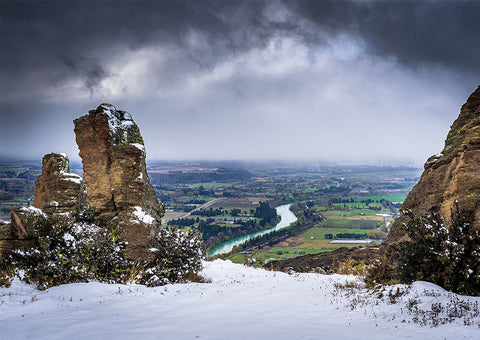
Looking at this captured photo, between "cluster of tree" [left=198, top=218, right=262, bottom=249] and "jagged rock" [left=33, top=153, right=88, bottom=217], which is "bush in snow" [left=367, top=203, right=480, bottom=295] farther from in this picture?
"cluster of tree" [left=198, top=218, right=262, bottom=249]

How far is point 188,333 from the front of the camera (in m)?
5.02

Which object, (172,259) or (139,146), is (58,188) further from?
(172,259)

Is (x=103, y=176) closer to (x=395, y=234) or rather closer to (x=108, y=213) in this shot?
(x=108, y=213)

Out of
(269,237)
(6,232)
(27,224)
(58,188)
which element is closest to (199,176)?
(269,237)

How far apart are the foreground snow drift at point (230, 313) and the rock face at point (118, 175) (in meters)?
2.92

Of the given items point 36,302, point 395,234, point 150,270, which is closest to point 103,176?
point 150,270

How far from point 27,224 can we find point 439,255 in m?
13.8

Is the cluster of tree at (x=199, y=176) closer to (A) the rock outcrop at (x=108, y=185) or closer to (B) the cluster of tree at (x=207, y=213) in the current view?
(B) the cluster of tree at (x=207, y=213)

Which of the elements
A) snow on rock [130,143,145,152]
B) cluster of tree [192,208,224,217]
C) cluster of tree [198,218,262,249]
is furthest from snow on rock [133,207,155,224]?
cluster of tree [192,208,224,217]

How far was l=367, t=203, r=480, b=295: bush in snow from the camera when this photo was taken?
22.8 feet

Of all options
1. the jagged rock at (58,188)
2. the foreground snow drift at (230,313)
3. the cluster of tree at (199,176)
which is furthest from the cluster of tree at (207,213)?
the foreground snow drift at (230,313)

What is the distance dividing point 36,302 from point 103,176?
6823mm

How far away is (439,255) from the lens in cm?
755

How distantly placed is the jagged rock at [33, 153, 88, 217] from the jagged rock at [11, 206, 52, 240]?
1.29m
